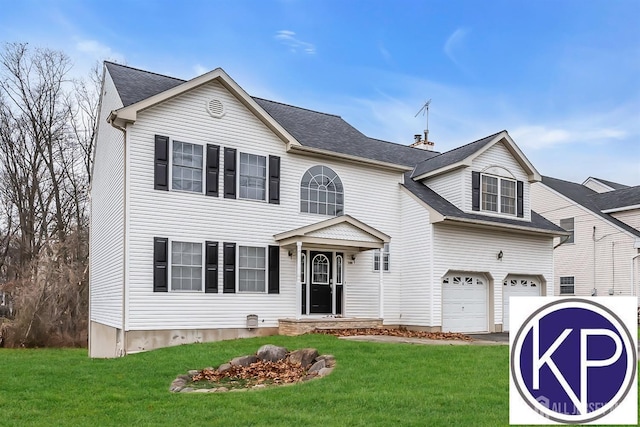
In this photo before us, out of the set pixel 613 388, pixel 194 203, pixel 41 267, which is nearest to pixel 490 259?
pixel 194 203

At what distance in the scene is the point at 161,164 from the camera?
1418 cm

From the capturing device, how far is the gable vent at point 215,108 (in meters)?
15.0

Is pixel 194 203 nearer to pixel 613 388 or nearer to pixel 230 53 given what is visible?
pixel 230 53

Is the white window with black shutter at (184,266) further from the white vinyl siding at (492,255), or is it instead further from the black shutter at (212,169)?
the white vinyl siding at (492,255)

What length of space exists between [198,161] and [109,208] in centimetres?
339

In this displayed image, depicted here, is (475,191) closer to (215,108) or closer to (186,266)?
(215,108)

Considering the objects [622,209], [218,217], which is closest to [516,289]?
[622,209]

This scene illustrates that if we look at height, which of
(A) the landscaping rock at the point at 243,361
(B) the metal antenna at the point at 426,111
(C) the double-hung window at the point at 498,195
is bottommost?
(A) the landscaping rock at the point at 243,361

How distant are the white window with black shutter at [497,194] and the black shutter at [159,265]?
1013 centimetres

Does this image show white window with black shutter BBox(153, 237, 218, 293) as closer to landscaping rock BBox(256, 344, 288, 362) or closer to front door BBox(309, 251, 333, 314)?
front door BBox(309, 251, 333, 314)

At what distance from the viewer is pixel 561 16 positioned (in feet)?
48.2

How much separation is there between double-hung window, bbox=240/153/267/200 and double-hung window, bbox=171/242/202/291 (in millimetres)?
2036

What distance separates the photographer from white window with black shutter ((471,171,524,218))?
18656mm

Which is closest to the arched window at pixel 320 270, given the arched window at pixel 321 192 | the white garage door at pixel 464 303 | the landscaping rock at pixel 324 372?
the arched window at pixel 321 192
